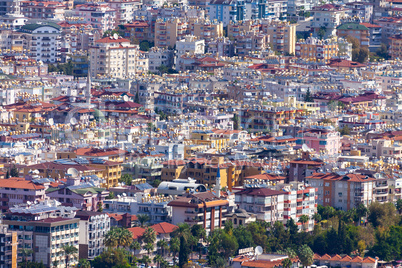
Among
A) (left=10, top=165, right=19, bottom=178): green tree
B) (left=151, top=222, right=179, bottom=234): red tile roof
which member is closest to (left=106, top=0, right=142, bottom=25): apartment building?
(left=10, top=165, right=19, bottom=178): green tree

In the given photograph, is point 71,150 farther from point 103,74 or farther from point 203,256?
point 103,74

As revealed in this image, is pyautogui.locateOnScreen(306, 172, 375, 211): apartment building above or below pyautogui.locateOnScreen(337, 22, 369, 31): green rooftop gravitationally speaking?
below

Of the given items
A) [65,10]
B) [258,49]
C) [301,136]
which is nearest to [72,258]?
[301,136]

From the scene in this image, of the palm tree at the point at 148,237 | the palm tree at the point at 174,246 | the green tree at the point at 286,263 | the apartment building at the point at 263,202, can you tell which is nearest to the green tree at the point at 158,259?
the palm tree at the point at 174,246

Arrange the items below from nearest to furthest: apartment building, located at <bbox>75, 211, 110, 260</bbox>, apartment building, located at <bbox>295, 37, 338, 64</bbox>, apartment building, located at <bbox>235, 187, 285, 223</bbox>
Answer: apartment building, located at <bbox>75, 211, 110, 260</bbox> → apartment building, located at <bbox>235, 187, 285, 223</bbox> → apartment building, located at <bbox>295, 37, 338, 64</bbox>

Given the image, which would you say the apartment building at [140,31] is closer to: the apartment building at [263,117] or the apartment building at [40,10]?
the apartment building at [40,10]

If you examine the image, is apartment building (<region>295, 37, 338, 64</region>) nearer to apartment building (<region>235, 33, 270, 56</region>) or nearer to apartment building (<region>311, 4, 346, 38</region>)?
apartment building (<region>235, 33, 270, 56</region>)
